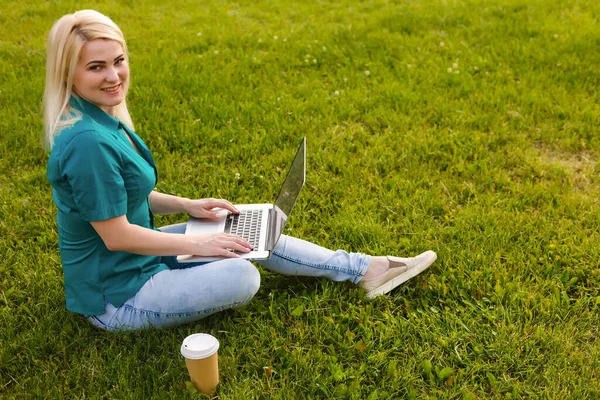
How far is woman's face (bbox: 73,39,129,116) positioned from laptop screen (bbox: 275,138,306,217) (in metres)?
0.85

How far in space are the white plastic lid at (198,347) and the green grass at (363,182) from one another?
356 millimetres

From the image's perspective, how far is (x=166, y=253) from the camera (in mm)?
2666

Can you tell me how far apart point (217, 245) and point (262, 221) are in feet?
1.41

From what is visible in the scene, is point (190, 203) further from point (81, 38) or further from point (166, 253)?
point (81, 38)

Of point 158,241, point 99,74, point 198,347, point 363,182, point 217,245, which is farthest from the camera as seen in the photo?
point 363,182

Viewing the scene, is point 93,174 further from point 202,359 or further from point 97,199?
point 202,359

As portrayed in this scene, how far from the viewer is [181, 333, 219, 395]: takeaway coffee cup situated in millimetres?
2350

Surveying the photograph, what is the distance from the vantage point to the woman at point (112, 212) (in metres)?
2.41

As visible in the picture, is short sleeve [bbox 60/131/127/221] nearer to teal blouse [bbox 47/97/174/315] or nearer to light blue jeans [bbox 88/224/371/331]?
teal blouse [bbox 47/97/174/315]

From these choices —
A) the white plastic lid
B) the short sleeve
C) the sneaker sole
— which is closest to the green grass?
the sneaker sole

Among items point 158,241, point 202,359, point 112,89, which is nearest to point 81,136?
point 112,89

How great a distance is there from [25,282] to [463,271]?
234 centimetres

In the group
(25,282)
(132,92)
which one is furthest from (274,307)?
(132,92)

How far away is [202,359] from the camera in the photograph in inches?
94.7
